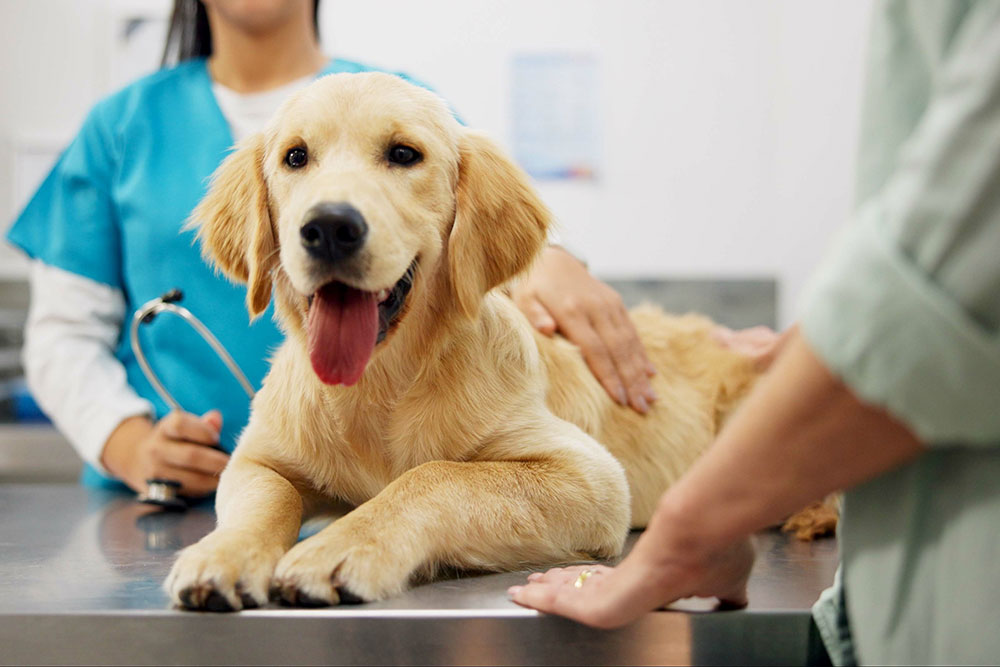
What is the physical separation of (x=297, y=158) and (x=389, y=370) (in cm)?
26

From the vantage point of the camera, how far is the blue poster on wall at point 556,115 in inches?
133

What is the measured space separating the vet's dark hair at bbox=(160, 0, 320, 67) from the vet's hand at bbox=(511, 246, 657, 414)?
922mm

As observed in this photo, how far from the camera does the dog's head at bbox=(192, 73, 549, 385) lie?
0.82 metres

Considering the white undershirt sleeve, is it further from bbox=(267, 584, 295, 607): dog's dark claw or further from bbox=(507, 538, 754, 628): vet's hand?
bbox=(507, 538, 754, 628): vet's hand

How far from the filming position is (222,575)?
71 cm

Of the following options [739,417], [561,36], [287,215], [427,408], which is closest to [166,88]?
[287,215]

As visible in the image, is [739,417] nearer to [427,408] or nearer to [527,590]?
[527,590]

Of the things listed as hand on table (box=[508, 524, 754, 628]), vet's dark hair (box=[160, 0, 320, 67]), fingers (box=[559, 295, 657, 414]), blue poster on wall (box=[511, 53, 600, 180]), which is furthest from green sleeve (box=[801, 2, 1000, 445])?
blue poster on wall (box=[511, 53, 600, 180])

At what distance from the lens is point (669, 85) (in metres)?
3.40

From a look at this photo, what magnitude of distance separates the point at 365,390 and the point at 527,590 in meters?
0.31

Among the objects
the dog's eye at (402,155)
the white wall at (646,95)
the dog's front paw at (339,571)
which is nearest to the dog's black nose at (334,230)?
the dog's eye at (402,155)

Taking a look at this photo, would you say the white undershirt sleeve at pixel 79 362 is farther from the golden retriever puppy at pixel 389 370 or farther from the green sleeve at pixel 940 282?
the green sleeve at pixel 940 282

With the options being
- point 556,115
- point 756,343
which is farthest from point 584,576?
point 556,115

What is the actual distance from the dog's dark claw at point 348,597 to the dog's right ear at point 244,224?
366mm
